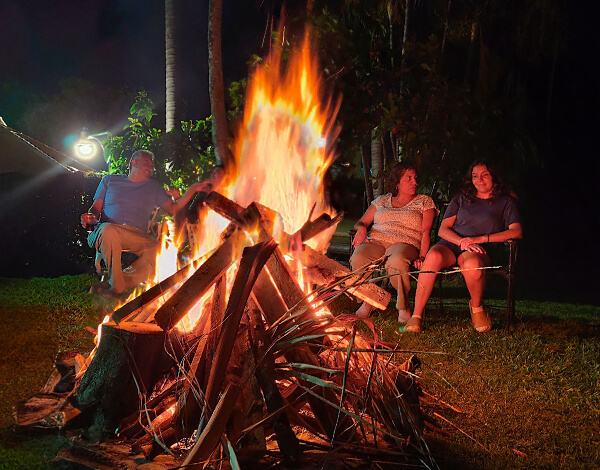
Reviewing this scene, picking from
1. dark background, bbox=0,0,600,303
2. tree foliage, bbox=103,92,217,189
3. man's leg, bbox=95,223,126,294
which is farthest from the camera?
dark background, bbox=0,0,600,303

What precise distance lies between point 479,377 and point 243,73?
15.8 meters

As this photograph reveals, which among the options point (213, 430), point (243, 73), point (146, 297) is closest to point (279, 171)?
point (146, 297)

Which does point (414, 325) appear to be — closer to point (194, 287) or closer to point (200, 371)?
point (194, 287)

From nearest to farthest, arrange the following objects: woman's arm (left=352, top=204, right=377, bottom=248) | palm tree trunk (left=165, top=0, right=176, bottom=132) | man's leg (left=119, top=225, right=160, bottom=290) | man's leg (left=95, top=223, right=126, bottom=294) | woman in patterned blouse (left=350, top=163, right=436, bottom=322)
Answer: woman in patterned blouse (left=350, top=163, right=436, bottom=322), woman's arm (left=352, top=204, right=377, bottom=248), man's leg (left=95, top=223, right=126, bottom=294), man's leg (left=119, top=225, right=160, bottom=290), palm tree trunk (left=165, top=0, right=176, bottom=132)

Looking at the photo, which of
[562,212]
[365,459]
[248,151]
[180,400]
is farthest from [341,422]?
[562,212]

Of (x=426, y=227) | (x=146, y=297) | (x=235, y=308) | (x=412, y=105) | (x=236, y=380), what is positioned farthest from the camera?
(x=412, y=105)

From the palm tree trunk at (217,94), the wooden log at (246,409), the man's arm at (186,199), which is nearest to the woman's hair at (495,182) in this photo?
the man's arm at (186,199)

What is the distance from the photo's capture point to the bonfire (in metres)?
2.86

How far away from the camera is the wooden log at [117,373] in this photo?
10.7ft

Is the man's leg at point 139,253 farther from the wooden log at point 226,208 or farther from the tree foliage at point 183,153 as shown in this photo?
the wooden log at point 226,208

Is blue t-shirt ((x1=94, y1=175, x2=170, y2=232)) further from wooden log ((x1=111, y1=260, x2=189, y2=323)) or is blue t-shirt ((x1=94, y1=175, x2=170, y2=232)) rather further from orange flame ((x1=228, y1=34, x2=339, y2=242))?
wooden log ((x1=111, y1=260, x2=189, y2=323))

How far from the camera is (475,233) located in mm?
5895

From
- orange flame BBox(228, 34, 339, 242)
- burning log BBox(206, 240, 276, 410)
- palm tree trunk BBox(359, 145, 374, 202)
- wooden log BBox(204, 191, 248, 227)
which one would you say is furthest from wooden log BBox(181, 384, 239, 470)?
palm tree trunk BBox(359, 145, 374, 202)

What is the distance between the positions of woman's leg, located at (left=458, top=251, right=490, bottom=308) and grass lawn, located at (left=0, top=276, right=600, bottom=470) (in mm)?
316
